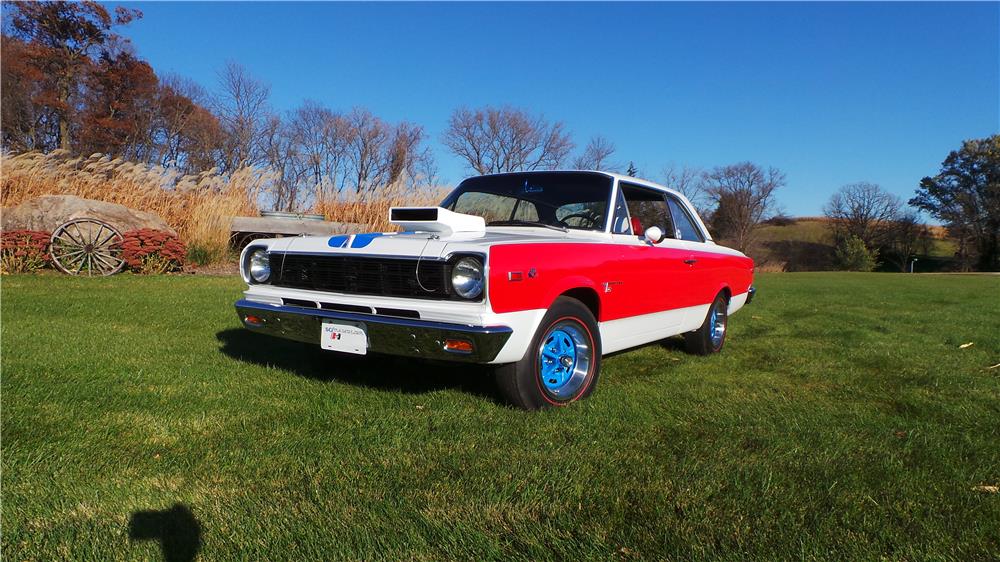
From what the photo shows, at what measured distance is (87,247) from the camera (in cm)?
916

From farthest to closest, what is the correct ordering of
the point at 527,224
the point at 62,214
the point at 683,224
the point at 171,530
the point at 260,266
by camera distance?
1. the point at 62,214
2. the point at 683,224
3. the point at 527,224
4. the point at 260,266
5. the point at 171,530

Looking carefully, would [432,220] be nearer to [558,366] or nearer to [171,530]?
[558,366]

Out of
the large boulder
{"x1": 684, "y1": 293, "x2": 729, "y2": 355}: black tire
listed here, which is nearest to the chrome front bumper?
{"x1": 684, "y1": 293, "x2": 729, "y2": 355}: black tire

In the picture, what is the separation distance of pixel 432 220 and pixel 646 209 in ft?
7.33

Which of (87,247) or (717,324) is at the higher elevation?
(87,247)

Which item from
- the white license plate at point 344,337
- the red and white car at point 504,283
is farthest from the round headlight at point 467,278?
the white license plate at point 344,337

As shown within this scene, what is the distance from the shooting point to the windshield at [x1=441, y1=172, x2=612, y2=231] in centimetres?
439

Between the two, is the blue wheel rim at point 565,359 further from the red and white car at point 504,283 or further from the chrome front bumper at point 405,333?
the chrome front bumper at point 405,333

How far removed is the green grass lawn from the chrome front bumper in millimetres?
367

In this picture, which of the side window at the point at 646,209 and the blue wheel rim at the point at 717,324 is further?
the blue wheel rim at the point at 717,324

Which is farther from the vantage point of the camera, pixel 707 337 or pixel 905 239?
pixel 905 239

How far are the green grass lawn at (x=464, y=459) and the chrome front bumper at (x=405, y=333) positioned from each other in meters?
0.37

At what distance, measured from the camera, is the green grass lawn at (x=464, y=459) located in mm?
2012

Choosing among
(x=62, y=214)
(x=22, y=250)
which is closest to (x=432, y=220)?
(x=22, y=250)
